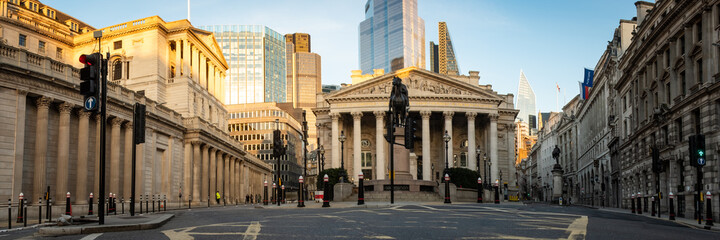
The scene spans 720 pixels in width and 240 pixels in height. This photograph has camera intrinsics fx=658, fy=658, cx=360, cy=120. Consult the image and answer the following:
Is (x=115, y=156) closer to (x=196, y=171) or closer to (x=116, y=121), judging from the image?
(x=116, y=121)

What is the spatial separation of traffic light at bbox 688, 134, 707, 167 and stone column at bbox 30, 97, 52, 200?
31434 millimetres

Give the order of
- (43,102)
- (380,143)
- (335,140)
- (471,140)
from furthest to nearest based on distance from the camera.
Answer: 1. (335,140)
2. (471,140)
3. (380,143)
4. (43,102)

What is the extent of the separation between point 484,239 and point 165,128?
4883cm

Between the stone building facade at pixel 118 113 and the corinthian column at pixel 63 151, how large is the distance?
0.19 ft

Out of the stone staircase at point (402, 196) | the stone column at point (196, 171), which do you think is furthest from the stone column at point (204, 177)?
the stone staircase at point (402, 196)

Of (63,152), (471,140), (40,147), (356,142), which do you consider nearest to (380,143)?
(356,142)

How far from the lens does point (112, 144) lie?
46094 mm

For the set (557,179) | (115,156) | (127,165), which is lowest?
(557,179)

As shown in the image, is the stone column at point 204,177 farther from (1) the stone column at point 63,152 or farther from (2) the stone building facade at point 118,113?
(1) the stone column at point 63,152

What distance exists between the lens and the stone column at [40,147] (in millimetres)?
35416

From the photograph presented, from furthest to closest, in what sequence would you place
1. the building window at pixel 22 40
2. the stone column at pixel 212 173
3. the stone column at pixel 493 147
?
the stone column at pixel 493 147
the stone column at pixel 212 173
the building window at pixel 22 40

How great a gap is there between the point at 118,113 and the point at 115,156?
119 inches

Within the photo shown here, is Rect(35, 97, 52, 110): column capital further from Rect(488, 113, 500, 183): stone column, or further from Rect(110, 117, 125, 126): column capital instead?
Rect(488, 113, 500, 183): stone column

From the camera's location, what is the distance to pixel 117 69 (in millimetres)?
73875
